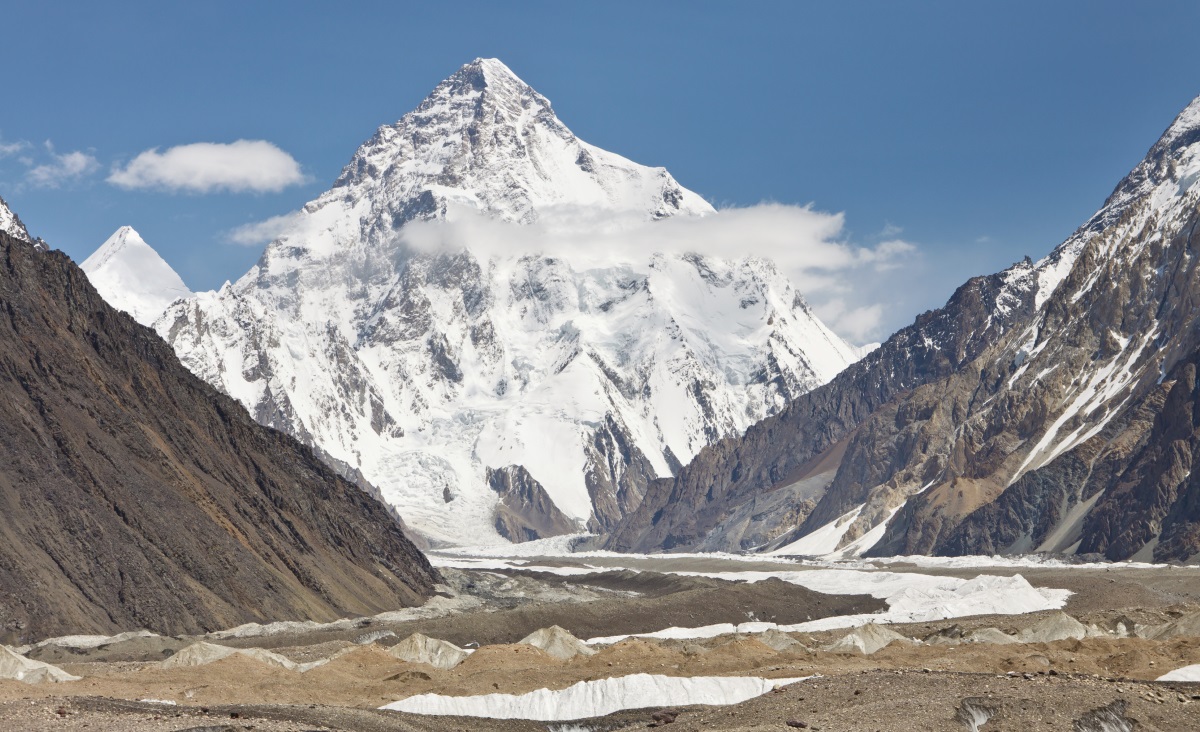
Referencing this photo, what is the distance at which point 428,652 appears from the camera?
80.1m

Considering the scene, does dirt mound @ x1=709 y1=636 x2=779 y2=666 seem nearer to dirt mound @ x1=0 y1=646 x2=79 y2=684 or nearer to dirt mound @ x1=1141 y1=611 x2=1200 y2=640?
dirt mound @ x1=1141 y1=611 x2=1200 y2=640

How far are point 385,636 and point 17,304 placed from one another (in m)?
53.2

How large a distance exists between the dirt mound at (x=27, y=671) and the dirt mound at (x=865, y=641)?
35.9 m

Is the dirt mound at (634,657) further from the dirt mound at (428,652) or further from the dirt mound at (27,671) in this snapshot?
the dirt mound at (27,671)

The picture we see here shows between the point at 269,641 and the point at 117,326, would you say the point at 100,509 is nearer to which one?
the point at 269,641

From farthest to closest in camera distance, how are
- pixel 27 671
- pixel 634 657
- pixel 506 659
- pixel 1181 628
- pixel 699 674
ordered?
pixel 1181 628
pixel 506 659
pixel 634 657
pixel 27 671
pixel 699 674

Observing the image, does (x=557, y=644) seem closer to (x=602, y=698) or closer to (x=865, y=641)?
(x=865, y=641)

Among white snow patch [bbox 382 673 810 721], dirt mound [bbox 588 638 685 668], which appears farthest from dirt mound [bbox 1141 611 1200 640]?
white snow patch [bbox 382 673 810 721]

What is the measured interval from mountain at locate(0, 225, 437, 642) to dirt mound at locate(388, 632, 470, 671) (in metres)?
30.5

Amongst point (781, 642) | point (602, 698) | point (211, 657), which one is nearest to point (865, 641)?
point (781, 642)

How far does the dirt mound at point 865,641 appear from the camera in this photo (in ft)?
253

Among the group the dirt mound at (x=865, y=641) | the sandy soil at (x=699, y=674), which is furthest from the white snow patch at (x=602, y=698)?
the dirt mound at (x=865, y=641)

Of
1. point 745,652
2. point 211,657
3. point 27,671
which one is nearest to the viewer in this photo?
point 27,671

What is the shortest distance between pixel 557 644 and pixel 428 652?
7.08 m
